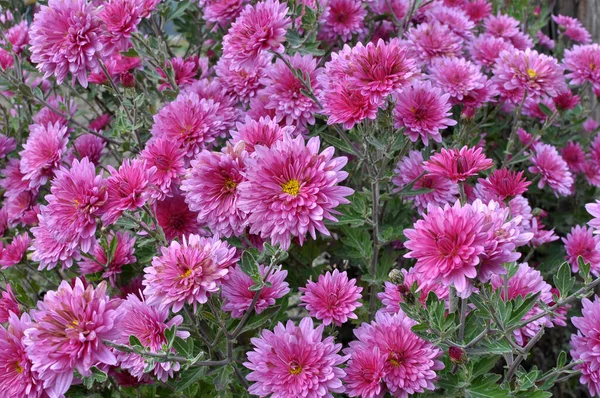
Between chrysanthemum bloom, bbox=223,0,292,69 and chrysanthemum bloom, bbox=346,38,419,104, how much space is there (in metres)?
0.31

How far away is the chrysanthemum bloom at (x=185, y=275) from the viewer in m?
1.38

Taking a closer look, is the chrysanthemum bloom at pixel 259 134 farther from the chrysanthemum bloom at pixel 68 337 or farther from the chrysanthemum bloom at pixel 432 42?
the chrysanthemum bloom at pixel 432 42

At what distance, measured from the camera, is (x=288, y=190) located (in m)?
1.41

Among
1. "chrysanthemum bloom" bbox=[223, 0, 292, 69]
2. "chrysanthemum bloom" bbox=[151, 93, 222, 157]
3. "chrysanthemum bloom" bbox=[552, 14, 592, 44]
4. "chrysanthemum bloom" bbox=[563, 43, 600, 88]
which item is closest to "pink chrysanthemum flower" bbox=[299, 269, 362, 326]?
"chrysanthemum bloom" bbox=[151, 93, 222, 157]

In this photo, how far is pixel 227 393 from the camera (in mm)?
1771

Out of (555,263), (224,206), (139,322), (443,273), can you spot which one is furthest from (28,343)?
(555,263)

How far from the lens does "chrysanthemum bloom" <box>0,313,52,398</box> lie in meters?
1.36

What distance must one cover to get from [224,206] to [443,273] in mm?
587

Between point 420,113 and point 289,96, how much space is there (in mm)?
441

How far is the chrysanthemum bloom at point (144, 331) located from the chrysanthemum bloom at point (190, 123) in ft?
1.92

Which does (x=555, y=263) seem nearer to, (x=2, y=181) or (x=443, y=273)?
(x=443, y=273)

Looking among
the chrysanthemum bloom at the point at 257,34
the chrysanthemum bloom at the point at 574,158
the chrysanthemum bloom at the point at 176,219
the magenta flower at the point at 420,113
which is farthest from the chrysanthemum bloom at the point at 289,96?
the chrysanthemum bloom at the point at 574,158

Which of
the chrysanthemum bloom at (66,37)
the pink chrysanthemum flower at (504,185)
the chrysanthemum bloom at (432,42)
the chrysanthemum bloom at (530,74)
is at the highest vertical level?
the chrysanthemum bloom at (66,37)

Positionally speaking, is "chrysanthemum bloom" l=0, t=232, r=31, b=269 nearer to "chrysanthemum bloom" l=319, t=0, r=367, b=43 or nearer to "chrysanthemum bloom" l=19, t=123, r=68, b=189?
"chrysanthemum bloom" l=19, t=123, r=68, b=189
